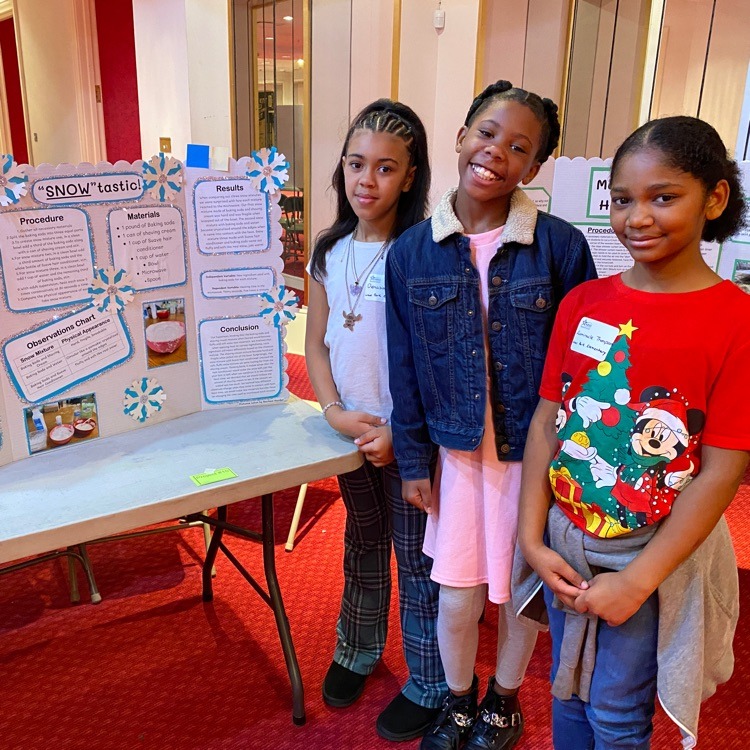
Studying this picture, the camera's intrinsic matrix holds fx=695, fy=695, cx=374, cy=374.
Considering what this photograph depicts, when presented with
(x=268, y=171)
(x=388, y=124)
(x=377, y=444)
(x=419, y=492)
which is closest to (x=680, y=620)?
(x=419, y=492)

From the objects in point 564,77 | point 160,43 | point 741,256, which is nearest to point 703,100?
point 564,77

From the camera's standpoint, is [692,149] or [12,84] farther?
[12,84]

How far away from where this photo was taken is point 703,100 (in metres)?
2.96

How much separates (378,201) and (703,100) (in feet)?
7.43

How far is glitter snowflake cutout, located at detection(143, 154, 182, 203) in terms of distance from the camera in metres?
1.38

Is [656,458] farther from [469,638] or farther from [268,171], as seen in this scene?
[268,171]

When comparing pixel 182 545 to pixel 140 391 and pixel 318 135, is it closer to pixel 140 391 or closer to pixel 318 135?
pixel 140 391

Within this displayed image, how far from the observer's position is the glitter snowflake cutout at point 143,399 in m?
1.46

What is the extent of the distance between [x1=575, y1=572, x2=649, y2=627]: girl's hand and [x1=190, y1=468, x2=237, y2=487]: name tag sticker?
2.15 ft

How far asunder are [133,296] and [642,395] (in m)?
0.98

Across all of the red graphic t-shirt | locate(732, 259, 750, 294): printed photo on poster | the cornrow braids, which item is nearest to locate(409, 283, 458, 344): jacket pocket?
the red graphic t-shirt


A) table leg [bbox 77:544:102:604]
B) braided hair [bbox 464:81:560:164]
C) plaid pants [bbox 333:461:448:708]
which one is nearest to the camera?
braided hair [bbox 464:81:560:164]

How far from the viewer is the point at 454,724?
4.86 feet

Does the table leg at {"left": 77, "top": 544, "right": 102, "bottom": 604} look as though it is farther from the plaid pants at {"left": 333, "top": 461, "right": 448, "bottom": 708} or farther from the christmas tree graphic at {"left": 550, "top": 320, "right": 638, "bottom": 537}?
the christmas tree graphic at {"left": 550, "top": 320, "right": 638, "bottom": 537}
